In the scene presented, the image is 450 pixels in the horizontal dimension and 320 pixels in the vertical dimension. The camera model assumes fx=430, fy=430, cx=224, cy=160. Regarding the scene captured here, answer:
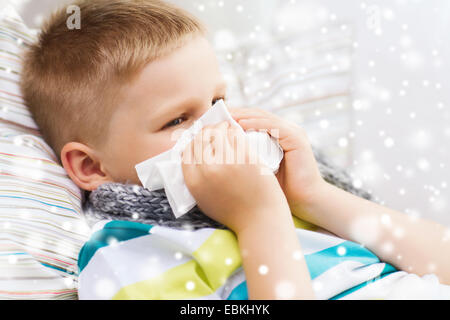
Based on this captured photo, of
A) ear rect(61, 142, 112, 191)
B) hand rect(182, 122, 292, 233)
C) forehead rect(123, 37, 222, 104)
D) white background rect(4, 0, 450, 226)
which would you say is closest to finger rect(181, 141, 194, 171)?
hand rect(182, 122, 292, 233)

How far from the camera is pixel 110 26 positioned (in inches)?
34.8

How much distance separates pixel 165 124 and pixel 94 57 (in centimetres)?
20

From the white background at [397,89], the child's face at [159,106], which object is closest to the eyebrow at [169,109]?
the child's face at [159,106]

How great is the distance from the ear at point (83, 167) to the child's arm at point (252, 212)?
0.24 metres

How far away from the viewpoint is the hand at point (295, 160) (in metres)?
0.90

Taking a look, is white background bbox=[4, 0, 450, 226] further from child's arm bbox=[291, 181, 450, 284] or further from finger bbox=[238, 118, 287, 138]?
finger bbox=[238, 118, 287, 138]

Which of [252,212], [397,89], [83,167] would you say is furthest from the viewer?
[397,89]

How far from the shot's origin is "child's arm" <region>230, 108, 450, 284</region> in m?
0.85

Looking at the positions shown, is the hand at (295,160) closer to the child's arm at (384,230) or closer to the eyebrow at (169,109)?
the child's arm at (384,230)

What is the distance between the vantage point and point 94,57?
0.86 metres

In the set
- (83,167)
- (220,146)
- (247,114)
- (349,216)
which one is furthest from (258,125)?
(83,167)

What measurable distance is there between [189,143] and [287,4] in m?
0.84

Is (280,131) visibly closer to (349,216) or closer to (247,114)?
(247,114)

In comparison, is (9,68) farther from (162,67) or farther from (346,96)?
(346,96)
